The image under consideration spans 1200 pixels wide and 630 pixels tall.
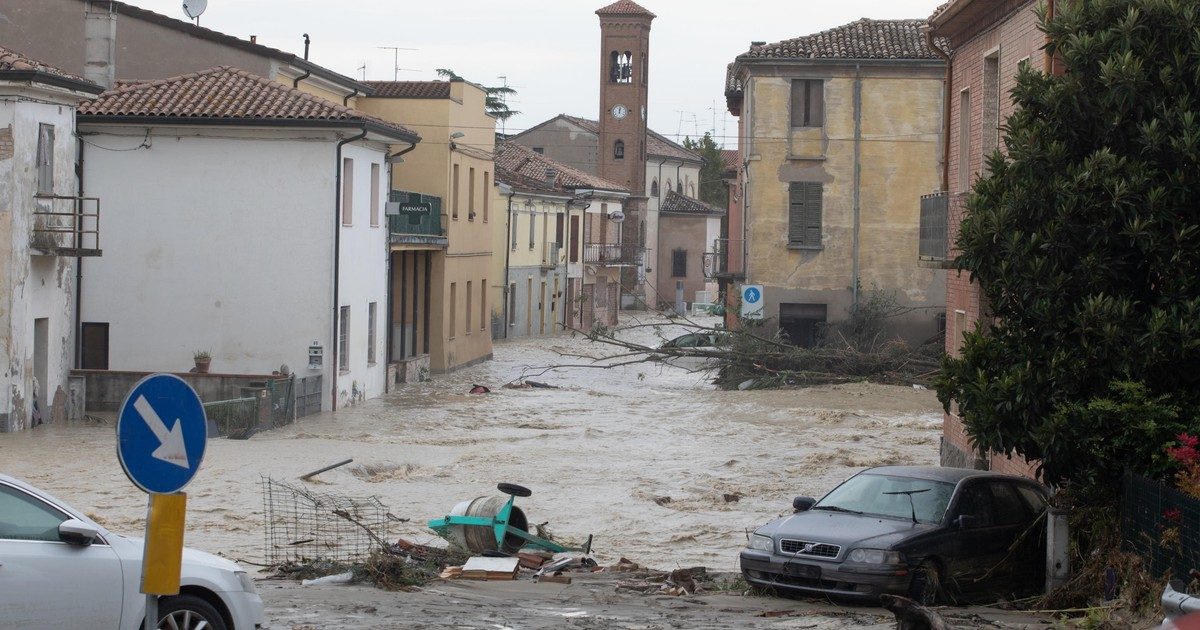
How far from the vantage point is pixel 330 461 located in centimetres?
2459

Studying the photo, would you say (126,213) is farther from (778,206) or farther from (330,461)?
(778,206)

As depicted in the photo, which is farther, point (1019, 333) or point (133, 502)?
point (133, 502)

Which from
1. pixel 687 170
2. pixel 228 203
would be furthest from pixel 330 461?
pixel 687 170

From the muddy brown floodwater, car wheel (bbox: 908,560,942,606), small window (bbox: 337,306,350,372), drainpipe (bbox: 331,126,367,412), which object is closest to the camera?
car wheel (bbox: 908,560,942,606)

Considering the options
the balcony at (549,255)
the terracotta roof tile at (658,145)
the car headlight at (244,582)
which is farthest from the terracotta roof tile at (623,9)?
the car headlight at (244,582)

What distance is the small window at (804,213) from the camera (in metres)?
42.5

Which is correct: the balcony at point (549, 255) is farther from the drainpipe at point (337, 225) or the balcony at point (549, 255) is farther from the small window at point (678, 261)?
the drainpipe at point (337, 225)

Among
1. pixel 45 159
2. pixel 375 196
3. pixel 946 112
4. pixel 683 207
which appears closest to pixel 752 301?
pixel 375 196

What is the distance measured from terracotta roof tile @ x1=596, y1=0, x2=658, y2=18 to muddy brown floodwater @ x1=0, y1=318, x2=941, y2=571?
155 ft

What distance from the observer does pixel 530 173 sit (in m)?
65.2

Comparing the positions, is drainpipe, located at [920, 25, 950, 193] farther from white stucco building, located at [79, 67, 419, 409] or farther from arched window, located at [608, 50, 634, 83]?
arched window, located at [608, 50, 634, 83]

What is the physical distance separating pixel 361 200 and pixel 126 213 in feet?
17.9

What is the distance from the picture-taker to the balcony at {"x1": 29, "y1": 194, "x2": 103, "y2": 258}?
26281 mm

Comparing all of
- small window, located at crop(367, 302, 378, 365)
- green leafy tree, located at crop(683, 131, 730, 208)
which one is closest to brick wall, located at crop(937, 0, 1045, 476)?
small window, located at crop(367, 302, 378, 365)
